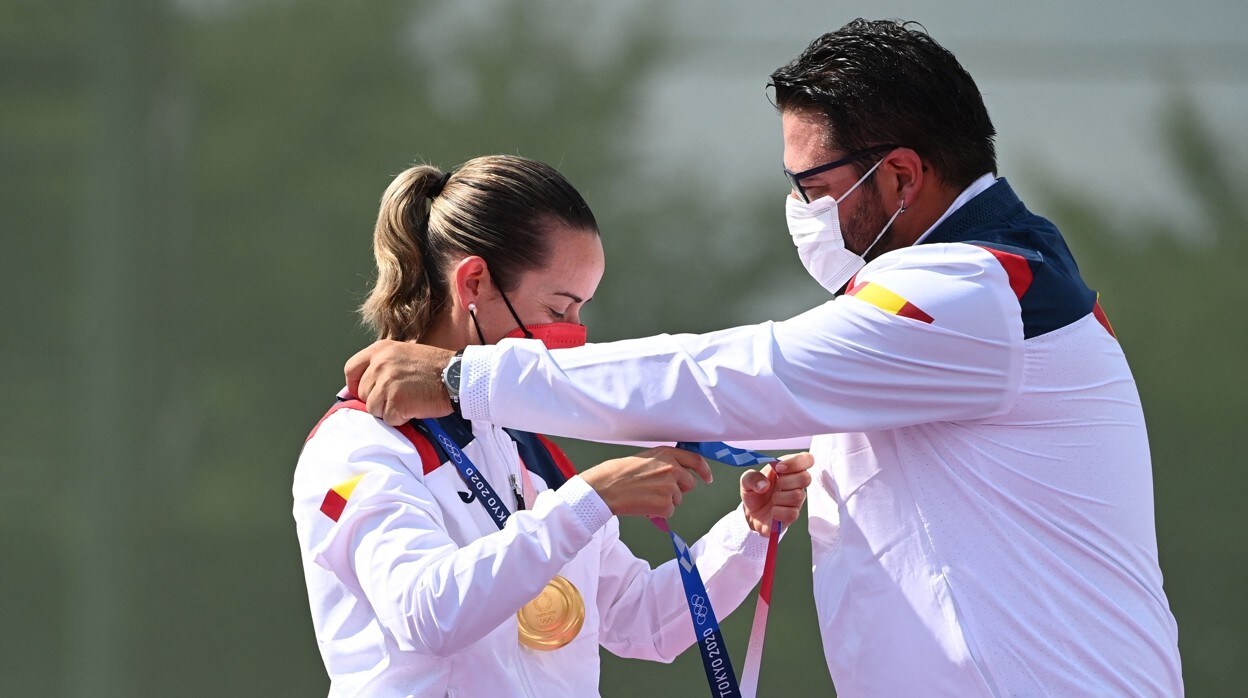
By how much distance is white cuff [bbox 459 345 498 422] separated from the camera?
209 centimetres

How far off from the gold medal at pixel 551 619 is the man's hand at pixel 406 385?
386mm

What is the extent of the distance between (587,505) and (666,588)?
677mm

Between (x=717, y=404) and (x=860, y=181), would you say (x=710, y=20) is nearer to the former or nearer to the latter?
(x=860, y=181)

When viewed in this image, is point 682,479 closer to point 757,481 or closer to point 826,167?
point 757,481

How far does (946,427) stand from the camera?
83.7 inches

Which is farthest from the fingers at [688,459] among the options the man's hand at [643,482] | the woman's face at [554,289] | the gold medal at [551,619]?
the woman's face at [554,289]

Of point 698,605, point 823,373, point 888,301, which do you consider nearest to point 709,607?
point 698,605

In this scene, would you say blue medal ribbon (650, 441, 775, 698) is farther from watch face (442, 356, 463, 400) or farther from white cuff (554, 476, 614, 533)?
watch face (442, 356, 463, 400)

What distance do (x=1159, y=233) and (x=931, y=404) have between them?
288 cm

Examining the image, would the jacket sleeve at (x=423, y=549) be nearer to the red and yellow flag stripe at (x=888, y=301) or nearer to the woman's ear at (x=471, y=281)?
the woman's ear at (x=471, y=281)

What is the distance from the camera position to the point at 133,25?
14.8 feet

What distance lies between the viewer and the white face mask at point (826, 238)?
7.82 ft

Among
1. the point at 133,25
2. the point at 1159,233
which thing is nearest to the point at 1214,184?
the point at 1159,233

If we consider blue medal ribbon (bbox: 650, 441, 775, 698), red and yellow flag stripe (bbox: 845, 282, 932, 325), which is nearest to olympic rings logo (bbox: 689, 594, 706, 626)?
blue medal ribbon (bbox: 650, 441, 775, 698)
